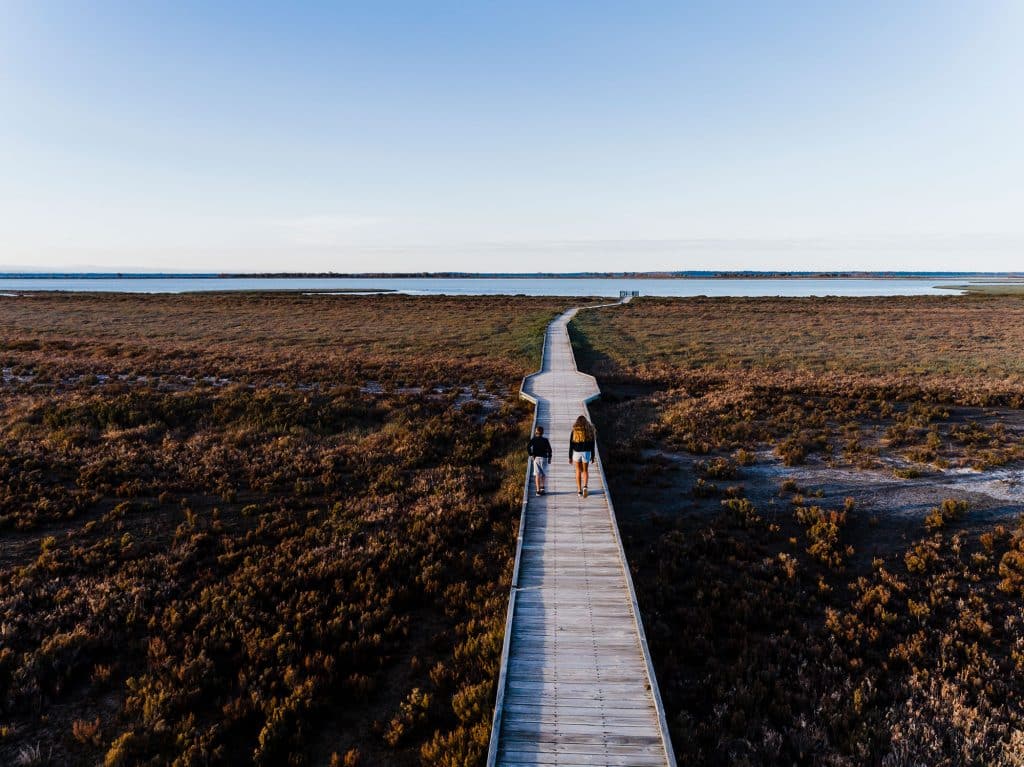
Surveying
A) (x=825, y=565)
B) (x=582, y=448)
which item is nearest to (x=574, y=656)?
(x=582, y=448)

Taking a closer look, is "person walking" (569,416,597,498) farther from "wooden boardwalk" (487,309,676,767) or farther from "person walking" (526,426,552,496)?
"person walking" (526,426,552,496)

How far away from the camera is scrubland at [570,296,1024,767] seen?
6375 mm

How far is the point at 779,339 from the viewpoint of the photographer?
4238 centimetres

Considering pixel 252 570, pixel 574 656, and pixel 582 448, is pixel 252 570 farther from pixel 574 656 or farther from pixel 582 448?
pixel 582 448

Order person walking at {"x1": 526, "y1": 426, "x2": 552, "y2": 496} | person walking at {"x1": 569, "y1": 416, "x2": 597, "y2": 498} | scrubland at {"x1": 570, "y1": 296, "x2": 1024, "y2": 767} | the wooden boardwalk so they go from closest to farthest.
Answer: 1. the wooden boardwalk
2. scrubland at {"x1": 570, "y1": 296, "x2": 1024, "y2": 767}
3. person walking at {"x1": 569, "y1": 416, "x2": 597, "y2": 498}
4. person walking at {"x1": 526, "y1": 426, "x2": 552, "y2": 496}

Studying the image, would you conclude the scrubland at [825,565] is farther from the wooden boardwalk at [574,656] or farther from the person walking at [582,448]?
the person walking at [582,448]

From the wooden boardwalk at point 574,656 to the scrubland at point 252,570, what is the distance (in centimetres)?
52

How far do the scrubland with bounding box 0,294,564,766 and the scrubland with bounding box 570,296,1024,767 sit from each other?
3.30m

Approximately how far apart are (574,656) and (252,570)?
21.2ft

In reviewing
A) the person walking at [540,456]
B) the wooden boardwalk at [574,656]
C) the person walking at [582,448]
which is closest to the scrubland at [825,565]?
the wooden boardwalk at [574,656]

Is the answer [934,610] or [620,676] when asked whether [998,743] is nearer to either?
[934,610]

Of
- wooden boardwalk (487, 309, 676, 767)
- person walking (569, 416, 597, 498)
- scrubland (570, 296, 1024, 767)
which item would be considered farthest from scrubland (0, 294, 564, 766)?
scrubland (570, 296, 1024, 767)

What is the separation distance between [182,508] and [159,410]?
9.37 metres

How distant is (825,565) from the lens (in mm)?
10156
